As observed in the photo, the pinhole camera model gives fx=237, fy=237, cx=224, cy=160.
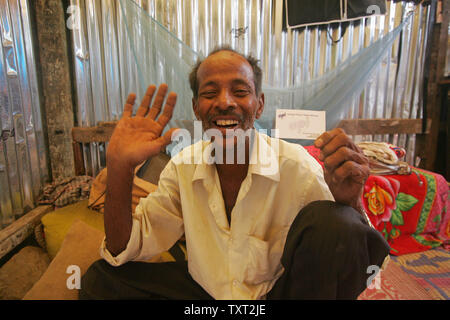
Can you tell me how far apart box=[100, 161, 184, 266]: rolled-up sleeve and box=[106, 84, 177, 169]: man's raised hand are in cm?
27

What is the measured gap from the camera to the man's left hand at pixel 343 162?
0.74 meters

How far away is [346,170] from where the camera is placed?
0.74m

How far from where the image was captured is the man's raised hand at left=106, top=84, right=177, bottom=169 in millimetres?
855

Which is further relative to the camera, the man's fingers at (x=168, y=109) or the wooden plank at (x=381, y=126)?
the wooden plank at (x=381, y=126)

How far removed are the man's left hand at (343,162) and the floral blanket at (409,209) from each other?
149 centimetres

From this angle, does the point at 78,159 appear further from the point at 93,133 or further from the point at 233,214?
the point at 233,214

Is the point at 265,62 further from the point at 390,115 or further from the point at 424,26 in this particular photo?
the point at 424,26

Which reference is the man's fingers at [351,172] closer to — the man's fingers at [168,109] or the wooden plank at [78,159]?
the man's fingers at [168,109]

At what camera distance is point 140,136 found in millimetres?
890

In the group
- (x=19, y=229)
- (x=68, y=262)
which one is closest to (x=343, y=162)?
(x=68, y=262)

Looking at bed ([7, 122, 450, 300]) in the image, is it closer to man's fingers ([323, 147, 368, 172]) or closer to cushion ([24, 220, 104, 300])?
cushion ([24, 220, 104, 300])

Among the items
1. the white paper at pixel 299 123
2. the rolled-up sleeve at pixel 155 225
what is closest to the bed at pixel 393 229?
the white paper at pixel 299 123

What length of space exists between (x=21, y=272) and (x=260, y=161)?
1622mm
